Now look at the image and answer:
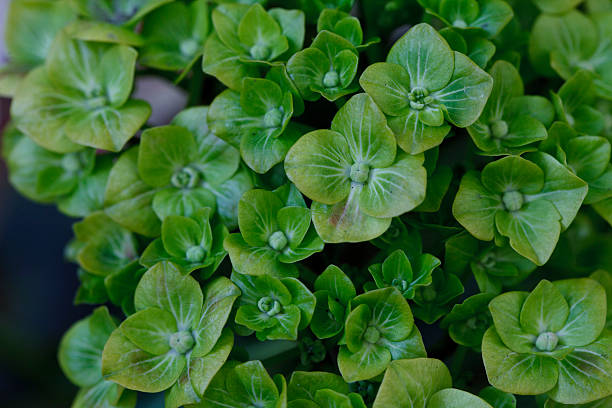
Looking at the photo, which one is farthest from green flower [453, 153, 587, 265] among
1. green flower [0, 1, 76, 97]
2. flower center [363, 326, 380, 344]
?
green flower [0, 1, 76, 97]

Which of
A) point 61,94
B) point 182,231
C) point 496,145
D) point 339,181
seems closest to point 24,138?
point 61,94

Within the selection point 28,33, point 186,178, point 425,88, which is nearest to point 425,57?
point 425,88

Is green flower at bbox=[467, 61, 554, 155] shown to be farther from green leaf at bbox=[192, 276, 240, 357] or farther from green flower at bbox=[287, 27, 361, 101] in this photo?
green leaf at bbox=[192, 276, 240, 357]

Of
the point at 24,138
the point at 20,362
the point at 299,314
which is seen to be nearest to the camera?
the point at 299,314

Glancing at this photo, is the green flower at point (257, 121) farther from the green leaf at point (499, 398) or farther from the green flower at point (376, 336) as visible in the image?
the green leaf at point (499, 398)

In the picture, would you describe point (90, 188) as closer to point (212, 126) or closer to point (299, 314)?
point (212, 126)

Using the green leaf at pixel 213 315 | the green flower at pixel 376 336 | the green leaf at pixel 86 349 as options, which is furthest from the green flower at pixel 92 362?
the green flower at pixel 376 336
